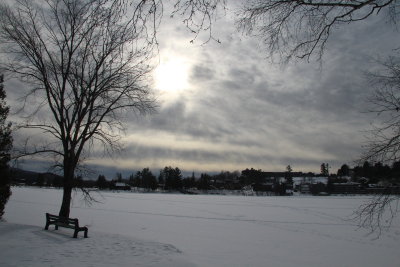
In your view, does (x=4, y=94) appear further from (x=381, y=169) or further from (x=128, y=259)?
(x=381, y=169)

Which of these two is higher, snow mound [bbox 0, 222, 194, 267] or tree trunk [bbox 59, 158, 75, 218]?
tree trunk [bbox 59, 158, 75, 218]

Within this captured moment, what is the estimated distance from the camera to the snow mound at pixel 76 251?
9.72m

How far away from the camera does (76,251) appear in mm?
11219

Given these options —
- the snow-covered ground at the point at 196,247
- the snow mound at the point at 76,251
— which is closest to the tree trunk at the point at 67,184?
the snow-covered ground at the point at 196,247

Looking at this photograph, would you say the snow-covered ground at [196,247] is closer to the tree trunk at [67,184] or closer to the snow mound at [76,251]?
the snow mound at [76,251]

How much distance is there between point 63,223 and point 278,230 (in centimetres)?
1398

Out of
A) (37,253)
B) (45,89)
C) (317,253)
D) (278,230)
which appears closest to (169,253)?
(37,253)

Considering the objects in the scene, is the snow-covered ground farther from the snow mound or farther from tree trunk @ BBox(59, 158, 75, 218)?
tree trunk @ BBox(59, 158, 75, 218)

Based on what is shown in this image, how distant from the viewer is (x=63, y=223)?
50.5 ft

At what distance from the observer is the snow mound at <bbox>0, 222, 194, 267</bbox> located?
31.9 ft

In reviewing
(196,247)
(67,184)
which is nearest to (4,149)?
(67,184)

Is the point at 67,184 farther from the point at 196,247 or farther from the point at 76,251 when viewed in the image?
the point at 196,247

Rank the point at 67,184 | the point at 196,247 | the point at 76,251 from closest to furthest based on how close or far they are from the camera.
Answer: the point at 76,251 < the point at 196,247 < the point at 67,184

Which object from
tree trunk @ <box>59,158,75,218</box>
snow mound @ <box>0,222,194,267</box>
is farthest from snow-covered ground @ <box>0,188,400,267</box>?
tree trunk @ <box>59,158,75,218</box>
